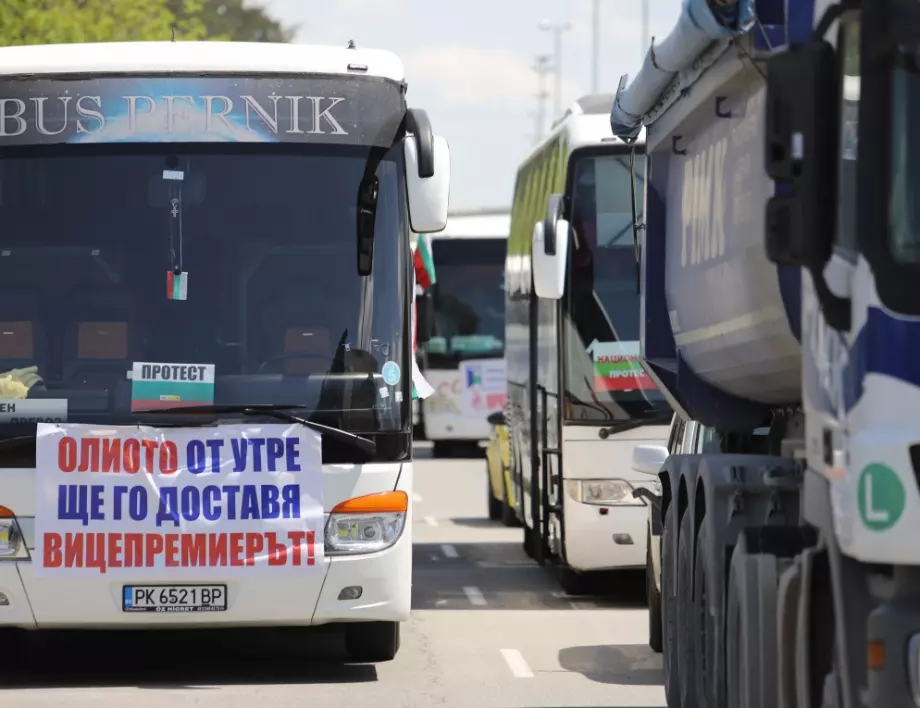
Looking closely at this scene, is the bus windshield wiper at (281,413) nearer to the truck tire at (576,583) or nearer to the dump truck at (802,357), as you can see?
the dump truck at (802,357)

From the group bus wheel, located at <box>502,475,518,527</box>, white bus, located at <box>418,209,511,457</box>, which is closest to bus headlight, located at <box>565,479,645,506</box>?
bus wheel, located at <box>502,475,518,527</box>

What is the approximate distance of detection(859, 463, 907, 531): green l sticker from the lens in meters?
6.30

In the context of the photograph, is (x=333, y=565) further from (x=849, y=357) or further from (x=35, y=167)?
(x=849, y=357)

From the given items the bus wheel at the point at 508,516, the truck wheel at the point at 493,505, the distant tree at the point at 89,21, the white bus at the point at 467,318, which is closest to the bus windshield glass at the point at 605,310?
the bus wheel at the point at 508,516

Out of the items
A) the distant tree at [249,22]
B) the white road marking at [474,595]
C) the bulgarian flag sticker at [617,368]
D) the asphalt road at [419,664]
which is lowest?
the white road marking at [474,595]

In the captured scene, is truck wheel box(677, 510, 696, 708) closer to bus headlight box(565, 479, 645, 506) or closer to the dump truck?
the dump truck

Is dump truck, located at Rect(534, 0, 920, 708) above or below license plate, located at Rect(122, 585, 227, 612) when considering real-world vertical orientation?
above

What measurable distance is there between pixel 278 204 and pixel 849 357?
5.26 meters

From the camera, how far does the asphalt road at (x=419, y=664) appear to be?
1068 centimetres

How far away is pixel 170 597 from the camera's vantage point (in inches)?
425

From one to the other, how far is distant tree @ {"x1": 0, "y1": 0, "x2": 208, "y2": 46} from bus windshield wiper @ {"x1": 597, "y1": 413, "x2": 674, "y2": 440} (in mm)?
12679

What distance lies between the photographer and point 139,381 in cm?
1099

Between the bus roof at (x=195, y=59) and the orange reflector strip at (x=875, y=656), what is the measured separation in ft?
18.8

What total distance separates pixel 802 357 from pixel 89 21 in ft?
69.6
